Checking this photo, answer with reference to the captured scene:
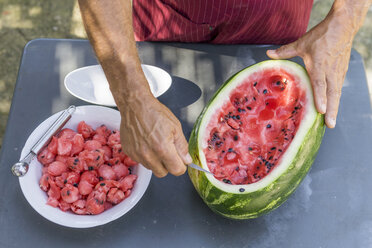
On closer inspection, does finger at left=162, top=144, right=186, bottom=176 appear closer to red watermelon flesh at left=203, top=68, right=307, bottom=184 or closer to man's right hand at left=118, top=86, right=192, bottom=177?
man's right hand at left=118, top=86, right=192, bottom=177

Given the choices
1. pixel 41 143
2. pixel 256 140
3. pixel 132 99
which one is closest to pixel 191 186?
pixel 256 140

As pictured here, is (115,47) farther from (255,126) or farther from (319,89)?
(319,89)

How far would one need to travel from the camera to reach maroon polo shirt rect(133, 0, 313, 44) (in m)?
1.59

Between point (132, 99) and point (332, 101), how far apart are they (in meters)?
0.69

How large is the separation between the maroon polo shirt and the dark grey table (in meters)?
0.06

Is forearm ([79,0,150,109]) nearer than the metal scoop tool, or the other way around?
forearm ([79,0,150,109])

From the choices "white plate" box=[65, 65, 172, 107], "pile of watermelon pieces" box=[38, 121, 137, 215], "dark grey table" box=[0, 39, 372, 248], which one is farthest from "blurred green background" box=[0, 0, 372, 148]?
"pile of watermelon pieces" box=[38, 121, 137, 215]

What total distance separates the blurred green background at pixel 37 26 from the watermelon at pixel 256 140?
1.80m

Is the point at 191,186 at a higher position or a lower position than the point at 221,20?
lower

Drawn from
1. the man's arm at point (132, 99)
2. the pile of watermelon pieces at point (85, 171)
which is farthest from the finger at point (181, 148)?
the pile of watermelon pieces at point (85, 171)

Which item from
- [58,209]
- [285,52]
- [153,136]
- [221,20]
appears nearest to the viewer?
[153,136]

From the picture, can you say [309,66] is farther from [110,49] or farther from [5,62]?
[5,62]

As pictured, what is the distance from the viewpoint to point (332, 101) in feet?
4.20

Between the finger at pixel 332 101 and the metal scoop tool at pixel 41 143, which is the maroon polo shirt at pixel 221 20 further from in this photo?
the metal scoop tool at pixel 41 143
